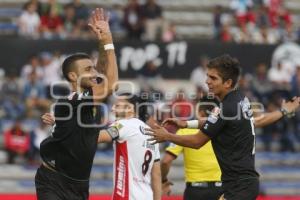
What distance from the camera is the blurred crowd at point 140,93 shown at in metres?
16.7

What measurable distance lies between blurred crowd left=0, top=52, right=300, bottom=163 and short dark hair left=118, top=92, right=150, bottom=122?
6483 mm

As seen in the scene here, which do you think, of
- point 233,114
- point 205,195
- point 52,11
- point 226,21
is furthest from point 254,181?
point 226,21

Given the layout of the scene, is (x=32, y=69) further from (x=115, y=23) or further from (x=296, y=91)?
(x=296, y=91)

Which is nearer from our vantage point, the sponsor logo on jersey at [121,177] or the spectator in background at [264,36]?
the sponsor logo on jersey at [121,177]

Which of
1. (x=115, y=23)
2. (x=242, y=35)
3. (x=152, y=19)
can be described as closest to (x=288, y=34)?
(x=242, y=35)

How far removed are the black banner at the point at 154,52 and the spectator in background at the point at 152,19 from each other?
62 centimetres

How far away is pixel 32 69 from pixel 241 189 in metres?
11.1

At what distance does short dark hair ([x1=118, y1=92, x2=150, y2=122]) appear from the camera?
29.4ft

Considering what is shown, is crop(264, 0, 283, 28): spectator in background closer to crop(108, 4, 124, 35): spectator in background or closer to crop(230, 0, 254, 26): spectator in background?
crop(230, 0, 254, 26): spectator in background

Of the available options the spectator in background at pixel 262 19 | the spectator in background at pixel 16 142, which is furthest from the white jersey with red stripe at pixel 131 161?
the spectator in background at pixel 262 19

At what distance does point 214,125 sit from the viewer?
758 cm

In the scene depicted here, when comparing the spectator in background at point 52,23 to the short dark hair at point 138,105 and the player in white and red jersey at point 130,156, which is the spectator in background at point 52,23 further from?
the player in white and red jersey at point 130,156

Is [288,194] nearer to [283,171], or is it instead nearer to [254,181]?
[283,171]

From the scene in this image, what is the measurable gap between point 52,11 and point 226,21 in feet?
15.6
